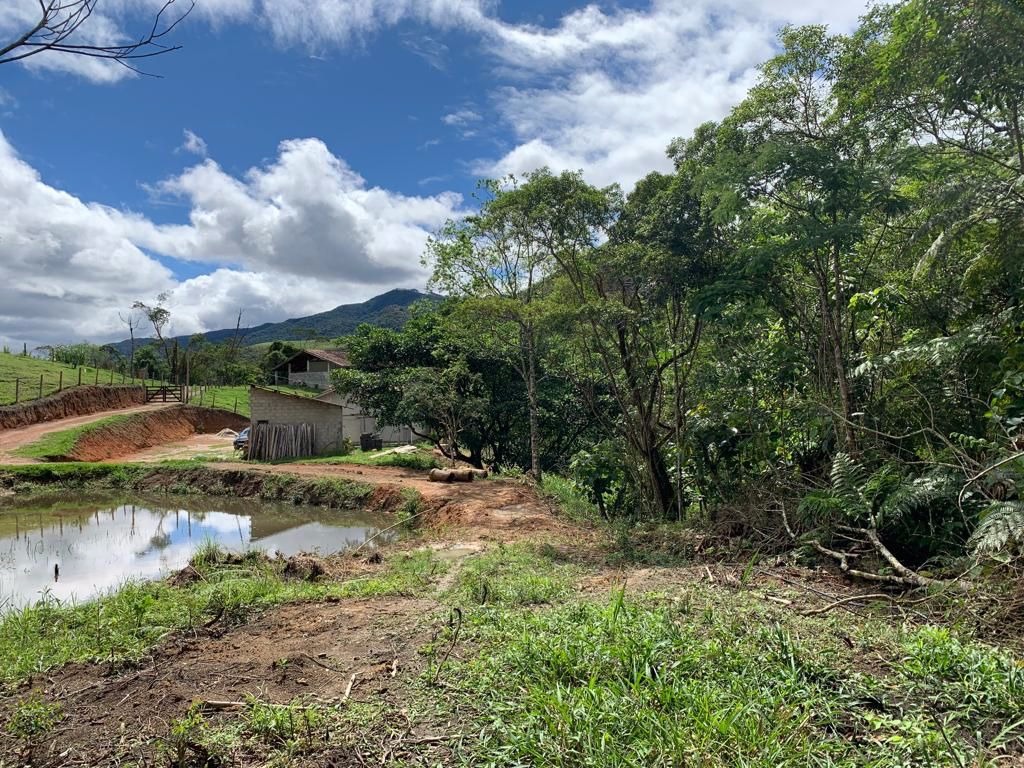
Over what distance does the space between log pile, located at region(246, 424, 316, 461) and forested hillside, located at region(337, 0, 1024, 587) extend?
13.4 meters

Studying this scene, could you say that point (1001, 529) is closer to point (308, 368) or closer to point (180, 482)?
point (180, 482)

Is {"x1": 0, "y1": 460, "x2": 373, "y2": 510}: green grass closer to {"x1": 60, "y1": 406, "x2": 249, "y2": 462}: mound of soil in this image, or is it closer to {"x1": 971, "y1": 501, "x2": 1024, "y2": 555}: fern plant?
{"x1": 60, "y1": 406, "x2": 249, "y2": 462}: mound of soil

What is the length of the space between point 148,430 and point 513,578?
88.0 feet

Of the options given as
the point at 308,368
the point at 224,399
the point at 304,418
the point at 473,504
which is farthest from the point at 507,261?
the point at 308,368

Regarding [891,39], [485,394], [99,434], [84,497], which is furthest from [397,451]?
[891,39]

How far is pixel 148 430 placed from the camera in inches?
1062

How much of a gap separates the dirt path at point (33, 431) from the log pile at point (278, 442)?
6242 millimetres

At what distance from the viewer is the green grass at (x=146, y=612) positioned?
430cm

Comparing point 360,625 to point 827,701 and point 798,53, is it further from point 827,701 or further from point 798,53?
point 798,53

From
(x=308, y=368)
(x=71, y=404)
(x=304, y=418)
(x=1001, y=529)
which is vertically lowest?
(x=1001, y=529)

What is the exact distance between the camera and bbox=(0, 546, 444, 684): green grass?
4305 mm

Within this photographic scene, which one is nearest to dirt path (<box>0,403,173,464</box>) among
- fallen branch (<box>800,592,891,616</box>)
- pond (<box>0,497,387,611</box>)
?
pond (<box>0,497,387,611</box>)

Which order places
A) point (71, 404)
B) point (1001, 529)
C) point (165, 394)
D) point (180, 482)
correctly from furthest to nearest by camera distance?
1. point (165, 394)
2. point (71, 404)
3. point (180, 482)
4. point (1001, 529)

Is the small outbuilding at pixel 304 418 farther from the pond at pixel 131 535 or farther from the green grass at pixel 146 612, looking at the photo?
the green grass at pixel 146 612
